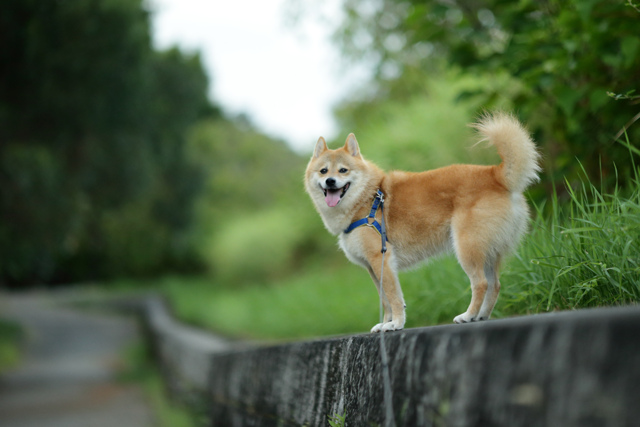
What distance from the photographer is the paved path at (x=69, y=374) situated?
964 centimetres

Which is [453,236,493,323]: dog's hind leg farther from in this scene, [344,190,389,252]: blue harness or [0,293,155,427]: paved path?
[0,293,155,427]: paved path

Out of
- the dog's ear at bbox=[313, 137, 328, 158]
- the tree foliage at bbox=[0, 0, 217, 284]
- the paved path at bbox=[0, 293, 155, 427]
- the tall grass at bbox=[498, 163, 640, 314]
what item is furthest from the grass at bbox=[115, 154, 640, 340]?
the tree foliage at bbox=[0, 0, 217, 284]

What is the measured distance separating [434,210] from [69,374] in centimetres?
1325

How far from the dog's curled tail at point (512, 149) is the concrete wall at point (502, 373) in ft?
2.49

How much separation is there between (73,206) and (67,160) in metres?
1.65

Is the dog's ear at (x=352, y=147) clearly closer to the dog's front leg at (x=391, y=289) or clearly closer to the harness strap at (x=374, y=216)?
the harness strap at (x=374, y=216)

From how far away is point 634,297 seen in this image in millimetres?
2279

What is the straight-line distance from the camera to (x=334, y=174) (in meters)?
2.75

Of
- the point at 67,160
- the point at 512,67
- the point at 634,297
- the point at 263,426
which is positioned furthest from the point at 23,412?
the point at 634,297

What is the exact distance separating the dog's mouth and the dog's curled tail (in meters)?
0.66

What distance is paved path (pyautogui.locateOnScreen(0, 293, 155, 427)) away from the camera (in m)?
9.64

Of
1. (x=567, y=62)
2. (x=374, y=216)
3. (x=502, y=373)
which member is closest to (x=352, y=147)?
(x=374, y=216)

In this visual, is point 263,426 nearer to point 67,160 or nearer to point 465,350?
point 465,350

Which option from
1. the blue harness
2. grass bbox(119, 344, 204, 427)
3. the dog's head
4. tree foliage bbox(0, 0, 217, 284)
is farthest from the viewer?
tree foliage bbox(0, 0, 217, 284)
